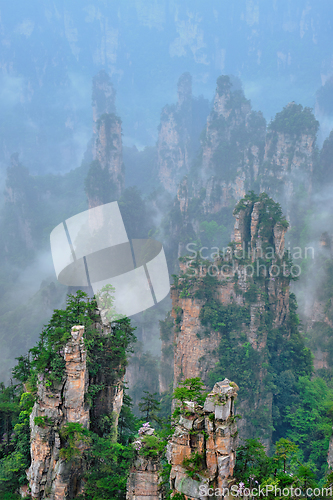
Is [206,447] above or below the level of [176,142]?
below

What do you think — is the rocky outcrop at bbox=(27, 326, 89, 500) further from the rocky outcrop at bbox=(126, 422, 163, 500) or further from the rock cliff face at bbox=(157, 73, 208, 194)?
the rock cliff face at bbox=(157, 73, 208, 194)

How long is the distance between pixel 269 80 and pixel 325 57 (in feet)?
47.2

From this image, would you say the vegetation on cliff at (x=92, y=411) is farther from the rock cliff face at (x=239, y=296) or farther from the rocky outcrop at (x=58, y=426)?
the rock cliff face at (x=239, y=296)

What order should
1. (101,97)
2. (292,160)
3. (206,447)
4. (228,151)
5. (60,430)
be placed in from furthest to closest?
(101,97) < (228,151) < (292,160) < (60,430) < (206,447)

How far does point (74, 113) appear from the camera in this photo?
116 m

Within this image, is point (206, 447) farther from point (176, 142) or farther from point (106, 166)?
point (176, 142)

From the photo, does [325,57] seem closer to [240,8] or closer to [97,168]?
[240,8]

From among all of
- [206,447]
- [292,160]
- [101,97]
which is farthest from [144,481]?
[101,97]

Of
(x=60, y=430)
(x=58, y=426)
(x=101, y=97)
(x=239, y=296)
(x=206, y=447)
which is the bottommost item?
(x=206, y=447)

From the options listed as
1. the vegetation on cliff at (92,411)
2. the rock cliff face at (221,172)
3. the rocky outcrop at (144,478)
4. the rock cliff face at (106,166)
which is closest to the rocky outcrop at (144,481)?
the rocky outcrop at (144,478)

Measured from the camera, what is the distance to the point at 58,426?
1396 centimetres

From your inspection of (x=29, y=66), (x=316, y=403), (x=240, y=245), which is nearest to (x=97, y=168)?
(x=240, y=245)

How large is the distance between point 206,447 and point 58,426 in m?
5.92

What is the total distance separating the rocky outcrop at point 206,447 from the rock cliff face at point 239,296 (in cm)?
1807
